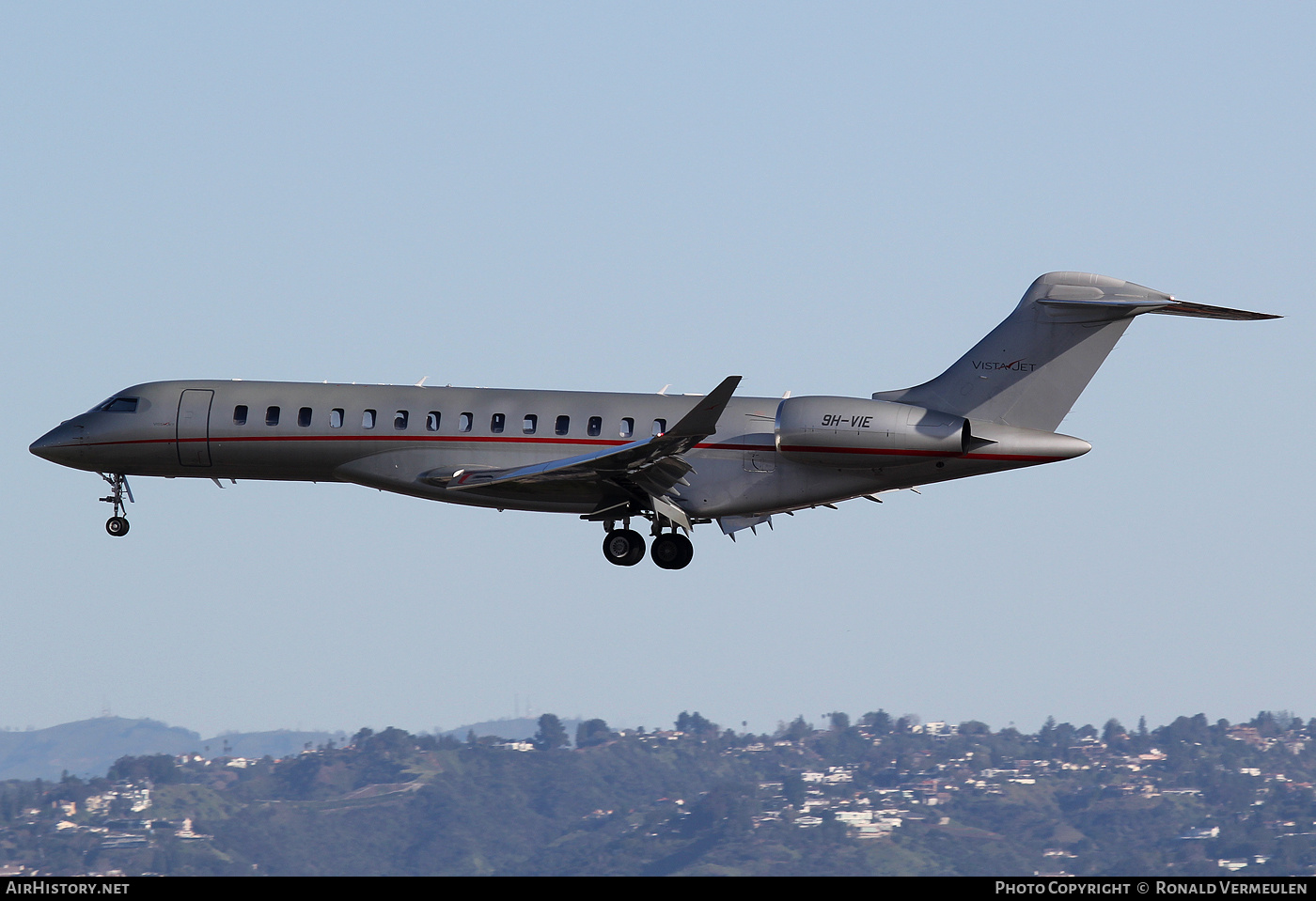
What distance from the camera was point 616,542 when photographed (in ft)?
110

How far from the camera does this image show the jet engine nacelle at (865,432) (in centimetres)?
3086

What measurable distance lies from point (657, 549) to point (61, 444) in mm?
12571

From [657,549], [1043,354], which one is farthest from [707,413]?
[1043,354]

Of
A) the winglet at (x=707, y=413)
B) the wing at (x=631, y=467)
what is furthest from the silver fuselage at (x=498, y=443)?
the winglet at (x=707, y=413)

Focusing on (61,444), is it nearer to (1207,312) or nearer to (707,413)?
(707,413)

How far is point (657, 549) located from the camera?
110 feet

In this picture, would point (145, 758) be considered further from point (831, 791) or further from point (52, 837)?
point (831, 791)

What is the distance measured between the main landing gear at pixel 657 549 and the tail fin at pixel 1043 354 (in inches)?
216

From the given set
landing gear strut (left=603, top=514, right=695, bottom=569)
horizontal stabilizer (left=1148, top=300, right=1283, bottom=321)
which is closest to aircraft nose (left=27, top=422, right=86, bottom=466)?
landing gear strut (left=603, top=514, right=695, bottom=569)
